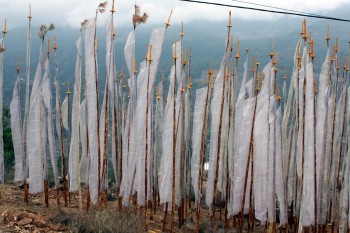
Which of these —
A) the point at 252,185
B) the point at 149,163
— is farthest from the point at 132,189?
the point at 252,185

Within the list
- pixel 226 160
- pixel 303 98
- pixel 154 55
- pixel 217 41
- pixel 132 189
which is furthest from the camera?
pixel 217 41

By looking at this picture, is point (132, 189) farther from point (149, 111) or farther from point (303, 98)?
point (303, 98)

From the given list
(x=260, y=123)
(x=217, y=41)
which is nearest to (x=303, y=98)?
(x=260, y=123)

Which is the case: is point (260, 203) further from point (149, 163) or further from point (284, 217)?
point (149, 163)

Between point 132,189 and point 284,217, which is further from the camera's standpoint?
point 132,189

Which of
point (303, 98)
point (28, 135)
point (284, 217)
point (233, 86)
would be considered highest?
point (233, 86)

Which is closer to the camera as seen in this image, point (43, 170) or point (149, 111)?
point (149, 111)

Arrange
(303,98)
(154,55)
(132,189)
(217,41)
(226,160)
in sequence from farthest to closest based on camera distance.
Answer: (217,41)
(226,160)
(132,189)
(154,55)
(303,98)

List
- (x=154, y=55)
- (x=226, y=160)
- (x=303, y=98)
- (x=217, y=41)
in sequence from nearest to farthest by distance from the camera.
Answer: (x=303, y=98)
(x=154, y=55)
(x=226, y=160)
(x=217, y=41)

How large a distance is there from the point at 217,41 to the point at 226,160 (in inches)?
6560

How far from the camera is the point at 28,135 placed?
919cm

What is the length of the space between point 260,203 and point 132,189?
2554mm

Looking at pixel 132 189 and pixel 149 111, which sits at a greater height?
pixel 149 111

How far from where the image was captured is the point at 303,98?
25.6ft
